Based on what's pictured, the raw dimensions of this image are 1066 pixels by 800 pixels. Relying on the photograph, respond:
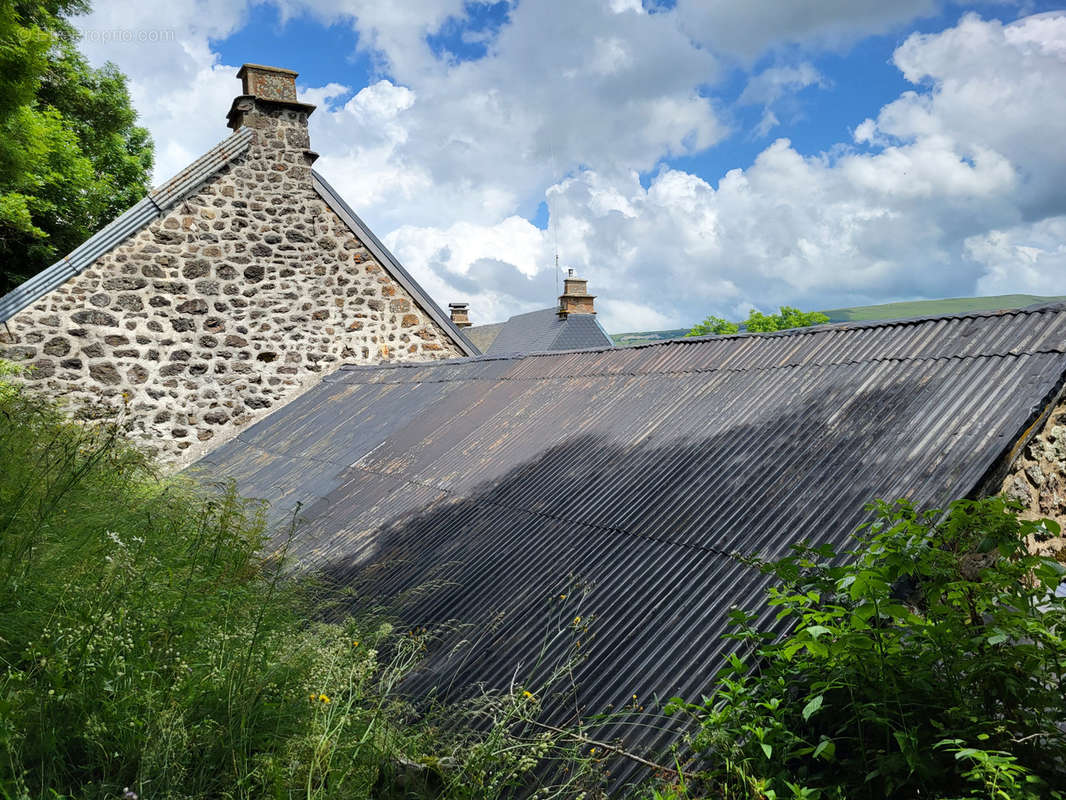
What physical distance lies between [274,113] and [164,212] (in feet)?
7.70

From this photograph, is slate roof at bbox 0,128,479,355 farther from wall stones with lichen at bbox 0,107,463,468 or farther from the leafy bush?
the leafy bush

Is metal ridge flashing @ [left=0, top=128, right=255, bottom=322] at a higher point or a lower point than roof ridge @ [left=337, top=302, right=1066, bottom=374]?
lower

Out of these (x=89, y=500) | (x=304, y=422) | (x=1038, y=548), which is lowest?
(x=89, y=500)

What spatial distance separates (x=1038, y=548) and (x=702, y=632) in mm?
1828

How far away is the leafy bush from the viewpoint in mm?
2451

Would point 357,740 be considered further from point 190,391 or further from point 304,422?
point 190,391

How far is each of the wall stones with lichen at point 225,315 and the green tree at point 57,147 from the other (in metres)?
2.21

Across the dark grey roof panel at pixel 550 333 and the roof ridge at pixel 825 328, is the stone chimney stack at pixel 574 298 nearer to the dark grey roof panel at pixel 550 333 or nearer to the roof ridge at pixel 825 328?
the dark grey roof panel at pixel 550 333

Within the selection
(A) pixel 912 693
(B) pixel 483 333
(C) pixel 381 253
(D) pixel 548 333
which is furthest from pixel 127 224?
(B) pixel 483 333

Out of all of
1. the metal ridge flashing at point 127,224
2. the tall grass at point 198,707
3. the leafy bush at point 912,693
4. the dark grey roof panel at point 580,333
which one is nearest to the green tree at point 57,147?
the metal ridge flashing at point 127,224

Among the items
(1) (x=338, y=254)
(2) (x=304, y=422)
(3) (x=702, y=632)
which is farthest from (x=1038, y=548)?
(1) (x=338, y=254)

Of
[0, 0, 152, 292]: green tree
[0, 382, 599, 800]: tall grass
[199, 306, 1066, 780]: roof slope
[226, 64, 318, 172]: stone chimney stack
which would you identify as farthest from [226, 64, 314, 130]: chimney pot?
[0, 382, 599, 800]: tall grass

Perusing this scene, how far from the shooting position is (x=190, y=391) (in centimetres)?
1173

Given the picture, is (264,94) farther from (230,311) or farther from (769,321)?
(769,321)
